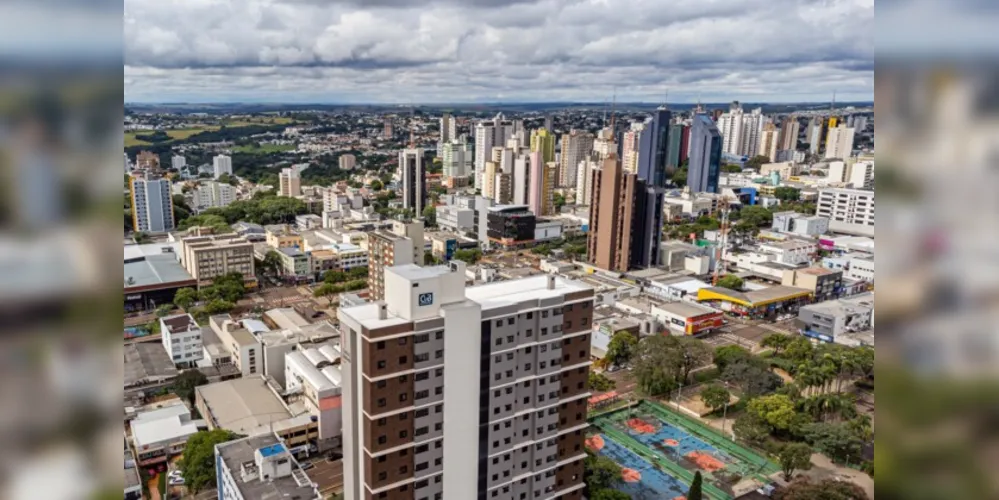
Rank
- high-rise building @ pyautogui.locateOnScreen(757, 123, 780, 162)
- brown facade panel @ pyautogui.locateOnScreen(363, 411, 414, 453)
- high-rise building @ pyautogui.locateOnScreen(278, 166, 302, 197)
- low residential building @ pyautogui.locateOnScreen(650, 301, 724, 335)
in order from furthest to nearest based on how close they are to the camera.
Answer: high-rise building @ pyautogui.locateOnScreen(757, 123, 780, 162) → high-rise building @ pyautogui.locateOnScreen(278, 166, 302, 197) → low residential building @ pyautogui.locateOnScreen(650, 301, 724, 335) → brown facade panel @ pyautogui.locateOnScreen(363, 411, 414, 453)

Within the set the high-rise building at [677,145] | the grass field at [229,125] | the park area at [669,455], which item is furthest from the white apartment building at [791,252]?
the grass field at [229,125]

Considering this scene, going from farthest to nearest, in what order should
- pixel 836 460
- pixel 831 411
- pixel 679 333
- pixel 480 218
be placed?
pixel 480 218, pixel 679 333, pixel 831 411, pixel 836 460

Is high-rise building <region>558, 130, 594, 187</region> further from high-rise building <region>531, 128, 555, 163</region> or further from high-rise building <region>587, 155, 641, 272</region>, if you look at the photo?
high-rise building <region>587, 155, 641, 272</region>

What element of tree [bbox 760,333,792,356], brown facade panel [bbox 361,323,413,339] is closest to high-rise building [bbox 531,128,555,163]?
tree [bbox 760,333,792,356]

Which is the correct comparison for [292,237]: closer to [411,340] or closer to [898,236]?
[411,340]

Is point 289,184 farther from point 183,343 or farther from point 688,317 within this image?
point 688,317

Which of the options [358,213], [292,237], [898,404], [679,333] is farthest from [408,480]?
[358,213]
